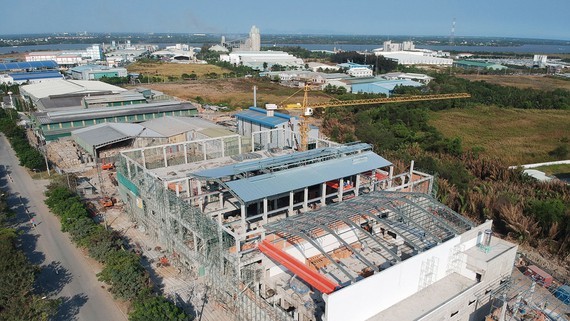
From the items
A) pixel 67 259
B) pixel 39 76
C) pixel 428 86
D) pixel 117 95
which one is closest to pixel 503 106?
pixel 428 86

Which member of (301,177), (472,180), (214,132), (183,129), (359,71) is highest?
(301,177)

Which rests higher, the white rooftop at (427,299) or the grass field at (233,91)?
the white rooftop at (427,299)

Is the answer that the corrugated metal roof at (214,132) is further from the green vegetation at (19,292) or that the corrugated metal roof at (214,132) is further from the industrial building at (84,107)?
the green vegetation at (19,292)

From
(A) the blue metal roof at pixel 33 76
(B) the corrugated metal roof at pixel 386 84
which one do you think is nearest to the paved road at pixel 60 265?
(B) the corrugated metal roof at pixel 386 84

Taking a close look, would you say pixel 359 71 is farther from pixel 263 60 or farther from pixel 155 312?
pixel 155 312

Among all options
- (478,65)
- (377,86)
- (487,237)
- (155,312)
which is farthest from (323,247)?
(478,65)
